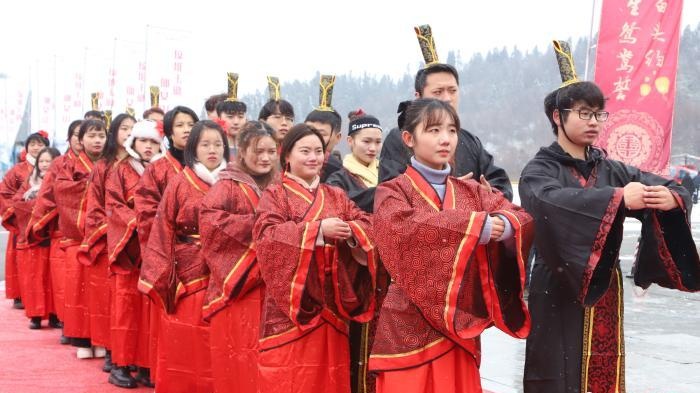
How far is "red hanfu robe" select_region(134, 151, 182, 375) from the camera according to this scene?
555cm

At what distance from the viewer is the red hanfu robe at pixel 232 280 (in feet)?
15.0

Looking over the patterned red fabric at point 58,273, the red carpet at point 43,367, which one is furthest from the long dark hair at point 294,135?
the patterned red fabric at point 58,273

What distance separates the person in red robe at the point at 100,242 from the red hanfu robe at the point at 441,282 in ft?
11.8

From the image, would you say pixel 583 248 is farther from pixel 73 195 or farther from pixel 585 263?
pixel 73 195

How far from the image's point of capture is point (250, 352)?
459 cm

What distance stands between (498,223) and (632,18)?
6.26 metres

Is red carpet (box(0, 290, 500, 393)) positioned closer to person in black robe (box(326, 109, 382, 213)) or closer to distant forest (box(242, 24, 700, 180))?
person in black robe (box(326, 109, 382, 213))

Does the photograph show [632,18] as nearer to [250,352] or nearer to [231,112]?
[231,112]

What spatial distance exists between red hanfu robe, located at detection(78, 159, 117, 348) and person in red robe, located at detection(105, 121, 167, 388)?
1.04 feet

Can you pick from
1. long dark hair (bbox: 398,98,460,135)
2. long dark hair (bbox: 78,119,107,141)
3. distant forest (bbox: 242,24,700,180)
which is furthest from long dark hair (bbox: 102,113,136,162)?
distant forest (bbox: 242,24,700,180)

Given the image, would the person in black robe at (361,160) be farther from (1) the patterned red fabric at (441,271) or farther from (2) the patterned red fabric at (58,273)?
(2) the patterned red fabric at (58,273)

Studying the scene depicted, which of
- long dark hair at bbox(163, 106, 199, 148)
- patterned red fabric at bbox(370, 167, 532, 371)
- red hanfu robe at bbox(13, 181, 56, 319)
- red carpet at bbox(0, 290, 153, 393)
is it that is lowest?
red carpet at bbox(0, 290, 153, 393)

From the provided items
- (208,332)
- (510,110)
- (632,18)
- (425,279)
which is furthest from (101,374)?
(510,110)

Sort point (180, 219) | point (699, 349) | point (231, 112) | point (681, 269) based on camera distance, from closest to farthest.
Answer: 1. point (681, 269)
2. point (180, 219)
3. point (231, 112)
4. point (699, 349)
